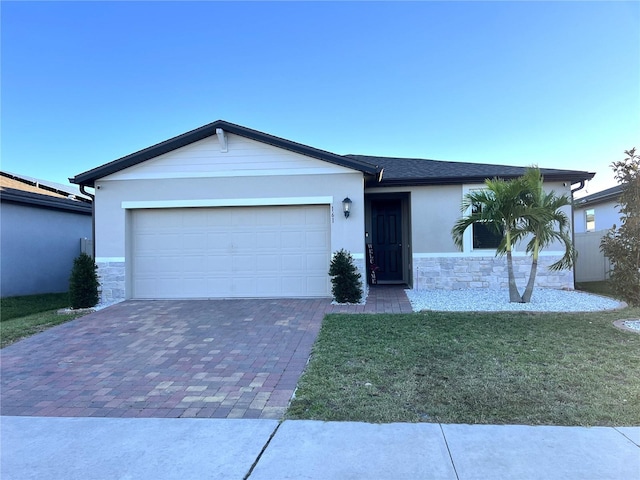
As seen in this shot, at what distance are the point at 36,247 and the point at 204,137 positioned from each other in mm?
7491

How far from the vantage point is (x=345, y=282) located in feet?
29.1

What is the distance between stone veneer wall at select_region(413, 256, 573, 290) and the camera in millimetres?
10750

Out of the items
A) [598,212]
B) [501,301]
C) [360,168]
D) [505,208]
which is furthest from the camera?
[598,212]

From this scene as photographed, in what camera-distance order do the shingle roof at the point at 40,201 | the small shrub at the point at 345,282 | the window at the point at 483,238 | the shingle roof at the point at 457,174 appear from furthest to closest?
1. the shingle roof at the point at 40,201
2. the window at the point at 483,238
3. the shingle roof at the point at 457,174
4. the small shrub at the point at 345,282

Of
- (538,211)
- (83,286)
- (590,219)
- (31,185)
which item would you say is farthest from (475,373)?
(590,219)

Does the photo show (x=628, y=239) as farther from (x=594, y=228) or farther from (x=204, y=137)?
(x=594, y=228)

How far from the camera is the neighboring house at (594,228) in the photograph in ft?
44.8

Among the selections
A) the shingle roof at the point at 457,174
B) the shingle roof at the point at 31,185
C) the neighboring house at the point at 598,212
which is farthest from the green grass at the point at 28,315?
the neighboring house at the point at 598,212

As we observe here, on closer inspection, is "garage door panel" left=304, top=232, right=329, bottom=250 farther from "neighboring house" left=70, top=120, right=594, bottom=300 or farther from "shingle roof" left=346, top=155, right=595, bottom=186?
"shingle roof" left=346, top=155, right=595, bottom=186

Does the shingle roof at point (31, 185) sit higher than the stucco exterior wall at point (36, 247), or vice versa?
the shingle roof at point (31, 185)

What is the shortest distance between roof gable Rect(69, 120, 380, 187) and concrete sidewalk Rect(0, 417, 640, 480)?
6.83 metres

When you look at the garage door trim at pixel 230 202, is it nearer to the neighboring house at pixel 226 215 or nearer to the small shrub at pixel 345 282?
the neighboring house at pixel 226 215

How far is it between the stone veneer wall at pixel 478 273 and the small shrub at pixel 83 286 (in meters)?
8.21

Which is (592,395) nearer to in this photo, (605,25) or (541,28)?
(605,25)
